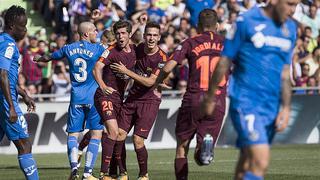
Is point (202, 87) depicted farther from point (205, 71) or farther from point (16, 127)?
point (16, 127)

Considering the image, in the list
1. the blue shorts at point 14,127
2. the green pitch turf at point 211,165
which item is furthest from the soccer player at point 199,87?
the green pitch turf at point 211,165

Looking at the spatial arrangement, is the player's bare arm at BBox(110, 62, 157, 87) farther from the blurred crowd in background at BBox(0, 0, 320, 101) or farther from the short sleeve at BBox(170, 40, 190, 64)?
the blurred crowd in background at BBox(0, 0, 320, 101)

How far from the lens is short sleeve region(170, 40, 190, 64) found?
12367 mm

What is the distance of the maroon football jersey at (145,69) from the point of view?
601 inches

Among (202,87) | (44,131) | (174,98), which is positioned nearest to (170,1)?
(174,98)

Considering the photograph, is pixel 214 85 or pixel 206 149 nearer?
pixel 214 85

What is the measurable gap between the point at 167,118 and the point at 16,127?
11.9 meters

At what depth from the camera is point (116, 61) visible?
1505 centimetres

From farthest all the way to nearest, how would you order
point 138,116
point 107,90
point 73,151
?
point 73,151 → point 138,116 → point 107,90

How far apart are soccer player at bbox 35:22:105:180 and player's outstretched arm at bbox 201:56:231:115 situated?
648 centimetres

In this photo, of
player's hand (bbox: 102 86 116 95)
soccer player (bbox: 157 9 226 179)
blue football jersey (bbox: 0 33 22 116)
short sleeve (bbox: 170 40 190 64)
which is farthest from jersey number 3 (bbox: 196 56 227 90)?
blue football jersey (bbox: 0 33 22 116)

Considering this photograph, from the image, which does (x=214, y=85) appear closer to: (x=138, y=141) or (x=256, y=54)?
(x=256, y=54)

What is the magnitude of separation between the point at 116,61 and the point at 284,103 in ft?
18.0

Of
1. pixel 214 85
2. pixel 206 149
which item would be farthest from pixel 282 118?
pixel 206 149
